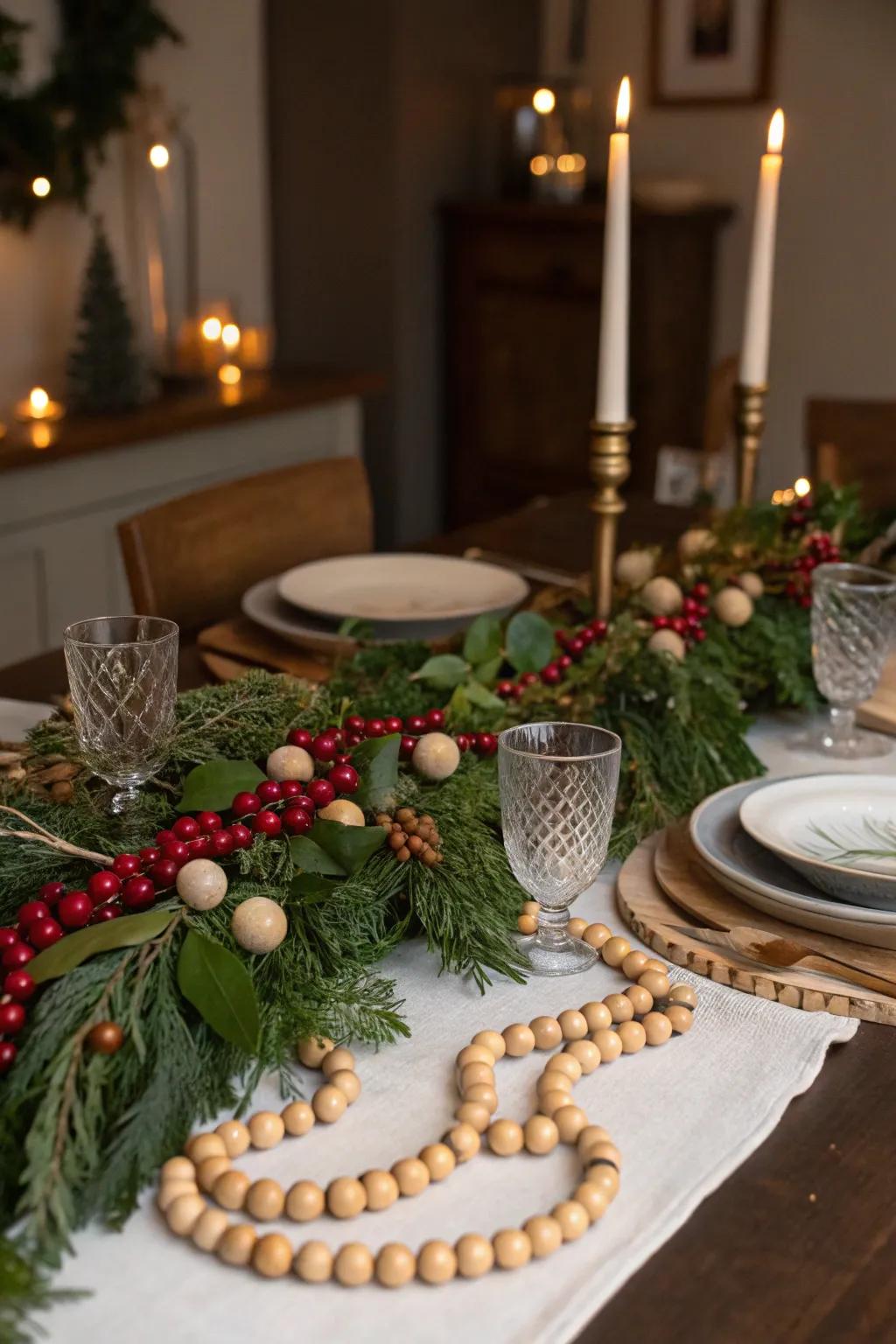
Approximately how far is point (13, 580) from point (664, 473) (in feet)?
3.95

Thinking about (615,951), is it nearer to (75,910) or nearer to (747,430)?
(75,910)

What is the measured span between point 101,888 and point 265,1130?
6.3 inches

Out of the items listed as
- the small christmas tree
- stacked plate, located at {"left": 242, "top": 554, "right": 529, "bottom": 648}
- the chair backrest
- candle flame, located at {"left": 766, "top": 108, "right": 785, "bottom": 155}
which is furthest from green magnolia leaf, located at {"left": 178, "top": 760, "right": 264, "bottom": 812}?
the small christmas tree

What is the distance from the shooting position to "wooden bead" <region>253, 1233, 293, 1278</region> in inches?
23.8

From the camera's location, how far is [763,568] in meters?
1.38

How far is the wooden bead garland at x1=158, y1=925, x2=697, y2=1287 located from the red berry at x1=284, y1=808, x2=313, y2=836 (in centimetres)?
13

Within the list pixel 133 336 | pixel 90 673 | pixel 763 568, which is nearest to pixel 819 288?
pixel 133 336

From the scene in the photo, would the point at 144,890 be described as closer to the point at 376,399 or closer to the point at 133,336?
the point at 133,336

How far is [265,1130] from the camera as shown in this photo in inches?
27.3

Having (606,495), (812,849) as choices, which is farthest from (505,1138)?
(606,495)

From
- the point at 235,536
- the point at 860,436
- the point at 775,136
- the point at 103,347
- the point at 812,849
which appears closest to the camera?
the point at 812,849

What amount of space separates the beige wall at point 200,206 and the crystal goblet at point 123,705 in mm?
2379

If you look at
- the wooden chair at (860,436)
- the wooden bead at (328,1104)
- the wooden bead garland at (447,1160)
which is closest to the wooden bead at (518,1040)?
the wooden bead garland at (447,1160)

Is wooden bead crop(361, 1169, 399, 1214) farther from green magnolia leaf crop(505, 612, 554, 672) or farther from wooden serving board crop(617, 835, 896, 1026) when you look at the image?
green magnolia leaf crop(505, 612, 554, 672)
